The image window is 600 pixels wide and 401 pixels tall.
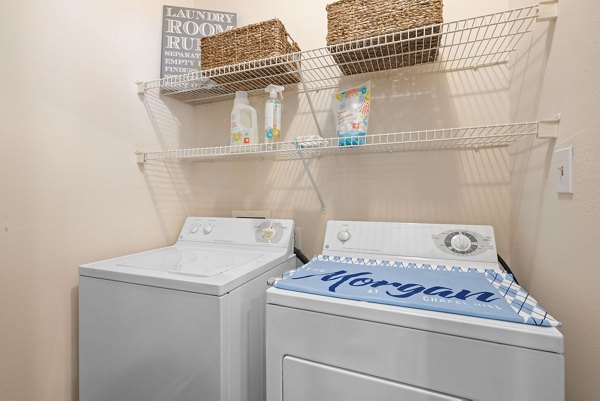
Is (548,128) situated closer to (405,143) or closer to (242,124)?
(405,143)

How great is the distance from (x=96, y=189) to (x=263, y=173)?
33.1 inches

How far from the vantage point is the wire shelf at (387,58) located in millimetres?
1106

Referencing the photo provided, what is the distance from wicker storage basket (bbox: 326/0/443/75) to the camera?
1.04m

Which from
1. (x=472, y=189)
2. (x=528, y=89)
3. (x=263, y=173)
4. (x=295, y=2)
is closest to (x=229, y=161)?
(x=263, y=173)

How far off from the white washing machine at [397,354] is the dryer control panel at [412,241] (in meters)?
0.36

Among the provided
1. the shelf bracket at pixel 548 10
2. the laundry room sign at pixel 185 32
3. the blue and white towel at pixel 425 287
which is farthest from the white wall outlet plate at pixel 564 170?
the laundry room sign at pixel 185 32

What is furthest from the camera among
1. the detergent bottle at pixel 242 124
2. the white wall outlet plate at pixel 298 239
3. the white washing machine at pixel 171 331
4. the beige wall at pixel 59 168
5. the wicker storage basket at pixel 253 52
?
the white wall outlet plate at pixel 298 239

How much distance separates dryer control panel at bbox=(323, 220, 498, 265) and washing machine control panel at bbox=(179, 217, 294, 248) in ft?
0.77

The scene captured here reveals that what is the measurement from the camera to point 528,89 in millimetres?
1066

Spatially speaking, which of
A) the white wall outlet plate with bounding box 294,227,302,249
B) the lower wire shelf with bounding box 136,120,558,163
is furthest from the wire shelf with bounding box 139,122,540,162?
the white wall outlet plate with bounding box 294,227,302,249

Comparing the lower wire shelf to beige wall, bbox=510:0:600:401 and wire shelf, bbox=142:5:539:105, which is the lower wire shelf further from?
wire shelf, bbox=142:5:539:105

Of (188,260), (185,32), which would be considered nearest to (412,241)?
(188,260)

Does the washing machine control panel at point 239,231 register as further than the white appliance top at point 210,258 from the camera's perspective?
Yes

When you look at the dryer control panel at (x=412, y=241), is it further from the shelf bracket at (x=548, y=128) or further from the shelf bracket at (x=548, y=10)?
the shelf bracket at (x=548, y=10)
